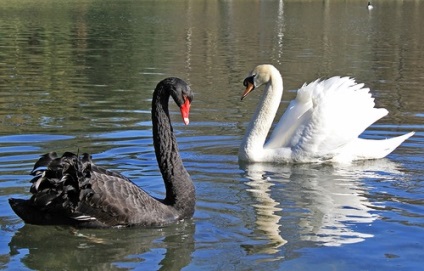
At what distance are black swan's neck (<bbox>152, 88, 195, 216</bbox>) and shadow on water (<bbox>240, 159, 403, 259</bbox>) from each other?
64 centimetres

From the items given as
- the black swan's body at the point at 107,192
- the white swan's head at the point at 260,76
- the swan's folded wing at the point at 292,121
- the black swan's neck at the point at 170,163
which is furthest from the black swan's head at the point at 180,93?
the white swan's head at the point at 260,76

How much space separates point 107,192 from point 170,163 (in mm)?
724

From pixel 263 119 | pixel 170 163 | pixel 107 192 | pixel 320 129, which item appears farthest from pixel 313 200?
pixel 263 119

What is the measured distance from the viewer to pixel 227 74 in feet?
61.7

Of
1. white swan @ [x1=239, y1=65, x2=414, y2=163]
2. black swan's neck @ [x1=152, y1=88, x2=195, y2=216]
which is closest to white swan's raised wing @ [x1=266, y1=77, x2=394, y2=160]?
white swan @ [x1=239, y1=65, x2=414, y2=163]

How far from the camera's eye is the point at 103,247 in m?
6.12

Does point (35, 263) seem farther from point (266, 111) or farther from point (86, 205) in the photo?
point (266, 111)

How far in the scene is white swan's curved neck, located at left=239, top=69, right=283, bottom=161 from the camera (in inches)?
372

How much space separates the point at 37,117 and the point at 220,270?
6.87 m

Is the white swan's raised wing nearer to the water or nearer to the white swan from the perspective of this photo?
the white swan

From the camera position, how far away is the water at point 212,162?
600cm

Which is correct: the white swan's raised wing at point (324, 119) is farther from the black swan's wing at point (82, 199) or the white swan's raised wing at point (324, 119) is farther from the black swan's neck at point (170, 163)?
the black swan's wing at point (82, 199)

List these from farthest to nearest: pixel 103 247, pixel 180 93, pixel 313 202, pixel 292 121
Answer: pixel 292 121, pixel 313 202, pixel 180 93, pixel 103 247

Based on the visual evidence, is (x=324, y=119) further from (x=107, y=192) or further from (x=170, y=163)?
(x=107, y=192)
